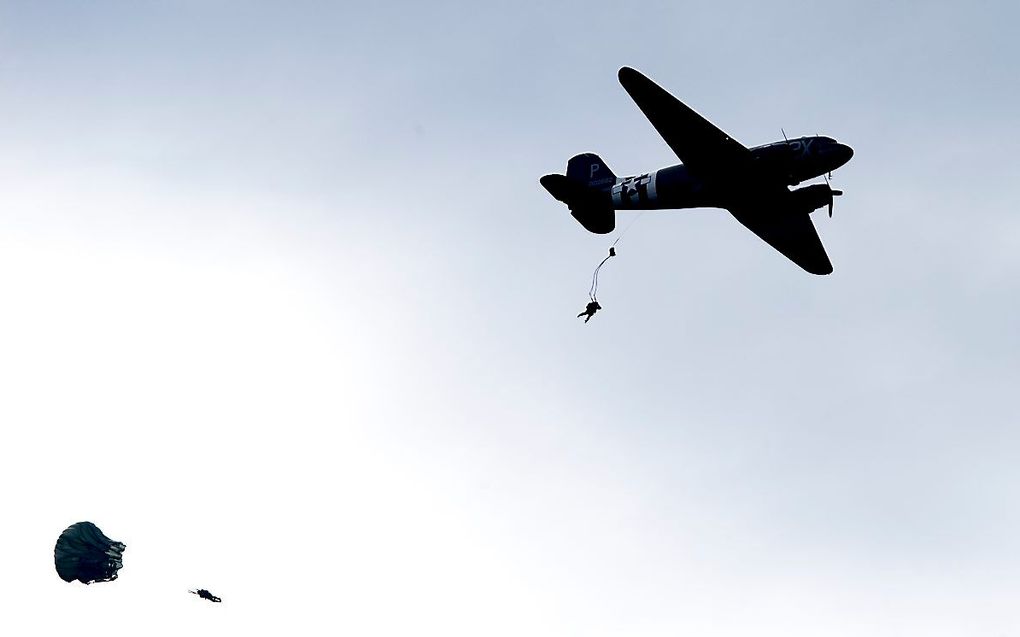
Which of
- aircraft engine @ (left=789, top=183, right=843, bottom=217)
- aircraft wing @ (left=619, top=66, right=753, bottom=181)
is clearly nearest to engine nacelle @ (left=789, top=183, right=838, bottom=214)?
aircraft engine @ (left=789, top=183, right=843, bottom=217)

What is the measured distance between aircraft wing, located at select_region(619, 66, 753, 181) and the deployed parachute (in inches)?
1336

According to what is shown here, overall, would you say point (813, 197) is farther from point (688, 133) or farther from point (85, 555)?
point (85, 555)

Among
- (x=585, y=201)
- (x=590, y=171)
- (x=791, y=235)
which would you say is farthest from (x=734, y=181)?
(x=590, y=171)

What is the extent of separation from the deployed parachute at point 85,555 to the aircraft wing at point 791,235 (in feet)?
120

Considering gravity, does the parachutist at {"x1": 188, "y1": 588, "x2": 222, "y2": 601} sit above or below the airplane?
below

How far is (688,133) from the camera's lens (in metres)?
44.2

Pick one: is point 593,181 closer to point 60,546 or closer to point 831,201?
point 831,201

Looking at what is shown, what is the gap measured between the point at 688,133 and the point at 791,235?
9994 mm

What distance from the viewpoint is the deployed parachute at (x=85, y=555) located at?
4297cm

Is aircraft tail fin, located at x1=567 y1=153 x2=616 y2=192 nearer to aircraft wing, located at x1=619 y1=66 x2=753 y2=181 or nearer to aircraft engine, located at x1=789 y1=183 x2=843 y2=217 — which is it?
aircraft wing, located at x1=619 y1=66 x2=753 y2=181

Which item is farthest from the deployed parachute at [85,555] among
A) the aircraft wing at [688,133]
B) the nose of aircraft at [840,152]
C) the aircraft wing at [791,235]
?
the nose of aircraft at [840,152]

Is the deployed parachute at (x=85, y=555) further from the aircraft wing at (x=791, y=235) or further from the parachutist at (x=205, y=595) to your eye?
the aircraft wing at (x=791, y=235)

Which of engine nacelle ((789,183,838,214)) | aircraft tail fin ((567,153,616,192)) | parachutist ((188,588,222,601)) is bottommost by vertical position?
parachutist ((188,588,222,601))

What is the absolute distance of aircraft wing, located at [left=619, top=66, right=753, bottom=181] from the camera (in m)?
43.2
